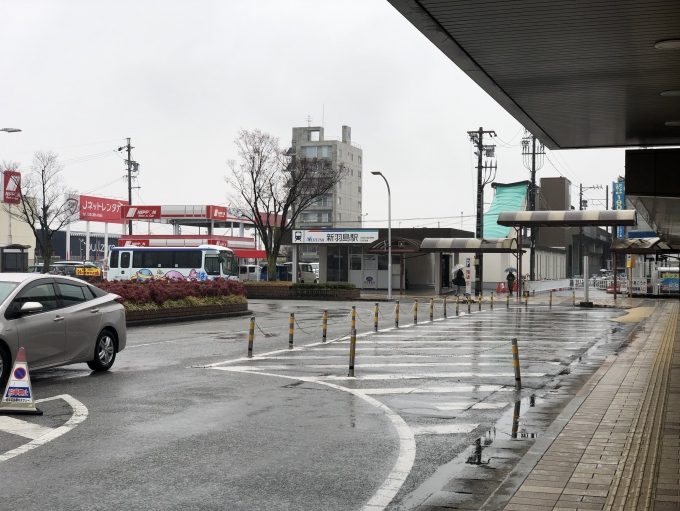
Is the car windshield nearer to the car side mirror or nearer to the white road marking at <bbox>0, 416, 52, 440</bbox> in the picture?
the car side mirror

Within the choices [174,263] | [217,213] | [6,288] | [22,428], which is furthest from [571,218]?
[22,428]

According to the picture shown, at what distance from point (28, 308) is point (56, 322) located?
1.03 meters

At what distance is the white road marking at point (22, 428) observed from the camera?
8320 mm

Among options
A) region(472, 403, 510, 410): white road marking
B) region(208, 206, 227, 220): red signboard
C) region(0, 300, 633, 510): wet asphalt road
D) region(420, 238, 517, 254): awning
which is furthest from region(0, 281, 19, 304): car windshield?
region(208, 206, 227, 220): red signboard

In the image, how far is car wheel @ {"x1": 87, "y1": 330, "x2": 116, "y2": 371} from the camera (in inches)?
526

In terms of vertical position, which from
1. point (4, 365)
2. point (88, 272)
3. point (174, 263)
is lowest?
point (4, 365)

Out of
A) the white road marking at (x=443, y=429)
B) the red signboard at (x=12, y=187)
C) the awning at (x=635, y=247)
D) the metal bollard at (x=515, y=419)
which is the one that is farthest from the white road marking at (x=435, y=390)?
the red signboard at (x=12, y=187)

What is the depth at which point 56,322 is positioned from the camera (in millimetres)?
12203

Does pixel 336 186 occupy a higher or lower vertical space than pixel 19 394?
higher

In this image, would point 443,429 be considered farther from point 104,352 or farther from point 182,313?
point 182,313

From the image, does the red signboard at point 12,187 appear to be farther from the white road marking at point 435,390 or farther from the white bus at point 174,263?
the white road marking at point 435,390

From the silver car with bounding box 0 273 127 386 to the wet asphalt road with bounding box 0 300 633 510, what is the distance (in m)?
0.44

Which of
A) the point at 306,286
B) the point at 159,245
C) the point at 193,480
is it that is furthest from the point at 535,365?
the point at 159,245

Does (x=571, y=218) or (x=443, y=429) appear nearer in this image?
(x=443, y=429)
